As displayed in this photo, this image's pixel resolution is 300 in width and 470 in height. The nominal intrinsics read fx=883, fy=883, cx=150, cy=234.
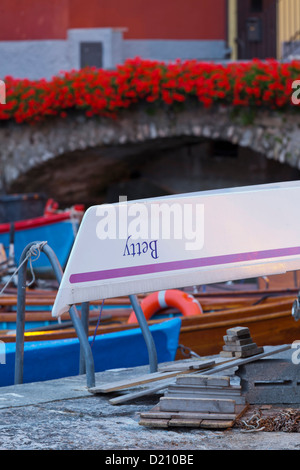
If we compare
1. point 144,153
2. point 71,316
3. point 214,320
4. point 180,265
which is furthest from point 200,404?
point 144,153

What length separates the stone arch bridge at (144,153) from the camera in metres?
12.9

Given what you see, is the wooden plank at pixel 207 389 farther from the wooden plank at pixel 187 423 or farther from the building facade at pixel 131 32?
the building facade at pixel 131 32

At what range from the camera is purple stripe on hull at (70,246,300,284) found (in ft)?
13.6

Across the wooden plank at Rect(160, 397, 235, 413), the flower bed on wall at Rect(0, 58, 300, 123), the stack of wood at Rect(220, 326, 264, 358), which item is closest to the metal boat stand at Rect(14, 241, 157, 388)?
the stack of wood at Rect(220, 326, 264, 358)

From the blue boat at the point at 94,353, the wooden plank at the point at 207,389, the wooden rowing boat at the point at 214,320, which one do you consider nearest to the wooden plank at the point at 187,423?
the wooden plank at the point at 207,389

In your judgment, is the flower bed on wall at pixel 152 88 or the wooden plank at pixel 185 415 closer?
the wooden plank at pixel 185 415

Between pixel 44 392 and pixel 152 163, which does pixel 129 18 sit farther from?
pixel 44 392

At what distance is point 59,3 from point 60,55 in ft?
2.99

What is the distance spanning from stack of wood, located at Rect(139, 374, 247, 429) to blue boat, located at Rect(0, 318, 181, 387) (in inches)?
75.0

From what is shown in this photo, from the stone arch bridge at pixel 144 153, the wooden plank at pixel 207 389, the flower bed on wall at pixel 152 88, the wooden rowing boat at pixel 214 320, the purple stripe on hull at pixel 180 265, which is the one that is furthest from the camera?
the stone arch bridge at pixel 144 153

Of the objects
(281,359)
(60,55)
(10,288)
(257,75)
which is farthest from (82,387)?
(60,55)

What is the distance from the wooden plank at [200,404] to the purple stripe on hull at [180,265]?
0.67 m

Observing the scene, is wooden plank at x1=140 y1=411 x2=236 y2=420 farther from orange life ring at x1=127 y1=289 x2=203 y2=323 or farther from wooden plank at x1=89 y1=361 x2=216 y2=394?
orange life ring at x1=127 y1=289 x2=203 y2=323
